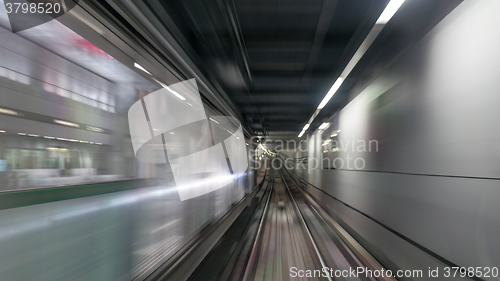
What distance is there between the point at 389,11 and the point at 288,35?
149 centimetres

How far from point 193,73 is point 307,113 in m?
6.74

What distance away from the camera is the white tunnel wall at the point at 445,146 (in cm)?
198

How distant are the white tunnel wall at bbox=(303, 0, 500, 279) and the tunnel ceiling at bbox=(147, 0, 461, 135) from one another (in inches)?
13.6

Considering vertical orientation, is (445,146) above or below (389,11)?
below

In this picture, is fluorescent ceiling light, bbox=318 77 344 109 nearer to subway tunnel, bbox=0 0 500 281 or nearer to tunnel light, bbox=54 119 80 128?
subway tunnel, bbox=0 0 500 281

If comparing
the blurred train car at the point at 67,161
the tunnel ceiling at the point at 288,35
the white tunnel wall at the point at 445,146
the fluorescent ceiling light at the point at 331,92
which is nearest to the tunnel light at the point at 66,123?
the blurred train car at the point at 67,161

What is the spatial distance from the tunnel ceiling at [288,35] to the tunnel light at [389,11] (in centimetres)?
6

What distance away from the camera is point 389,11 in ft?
9.48

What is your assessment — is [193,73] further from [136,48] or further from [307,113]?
[307,113]

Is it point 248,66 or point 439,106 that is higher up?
point 248,66

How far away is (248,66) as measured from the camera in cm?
513

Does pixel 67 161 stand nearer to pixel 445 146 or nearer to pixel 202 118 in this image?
pixel 445 146

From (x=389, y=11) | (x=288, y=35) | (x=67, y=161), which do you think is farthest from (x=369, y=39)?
(x=67, y=161)

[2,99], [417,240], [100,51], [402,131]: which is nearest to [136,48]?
[100,51]
